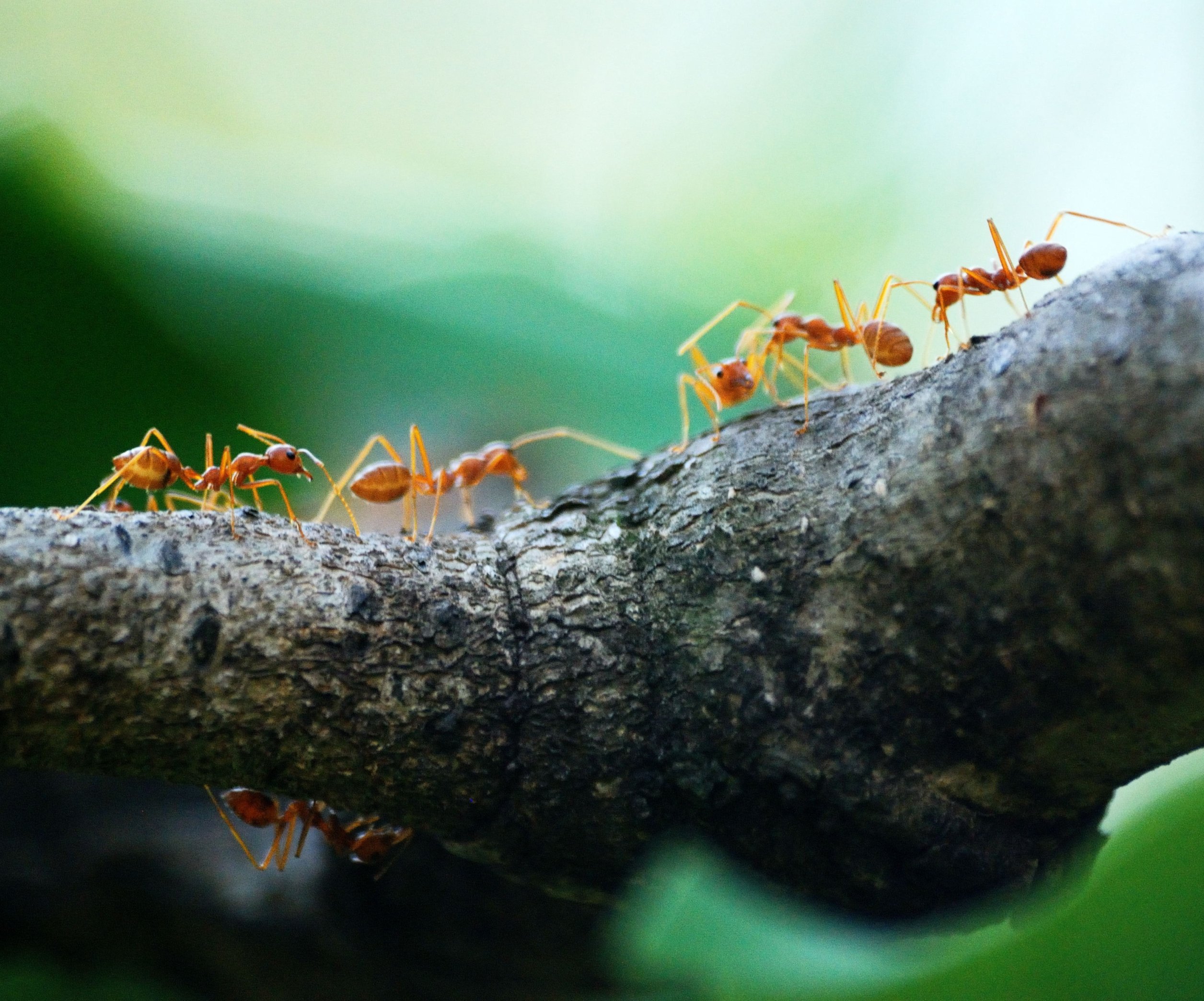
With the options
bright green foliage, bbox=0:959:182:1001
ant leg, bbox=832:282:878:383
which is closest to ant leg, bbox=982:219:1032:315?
ant leg, bbox=832:282:878:383

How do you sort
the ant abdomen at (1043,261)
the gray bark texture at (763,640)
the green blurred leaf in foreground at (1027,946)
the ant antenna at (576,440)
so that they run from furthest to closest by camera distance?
the ant antenna at (576,440), the ant abdomen at (1043,261), the gray bark texture at (763,640), the green blurred leaf in foreground at (1027,946)

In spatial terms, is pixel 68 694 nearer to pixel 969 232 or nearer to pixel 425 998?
pixel 425 998

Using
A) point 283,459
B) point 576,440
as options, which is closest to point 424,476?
point 283,459

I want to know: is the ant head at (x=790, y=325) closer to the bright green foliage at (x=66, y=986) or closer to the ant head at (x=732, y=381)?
the ant head at (x=732, y=381)

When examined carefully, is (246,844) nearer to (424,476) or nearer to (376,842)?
(376,842)

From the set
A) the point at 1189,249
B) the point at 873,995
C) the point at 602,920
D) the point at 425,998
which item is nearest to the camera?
the point at 873,995

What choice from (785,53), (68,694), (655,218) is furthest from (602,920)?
(785,53)

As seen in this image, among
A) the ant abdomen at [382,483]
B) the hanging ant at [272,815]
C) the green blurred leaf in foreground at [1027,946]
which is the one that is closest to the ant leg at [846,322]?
the ant abdomen at [382,483]
